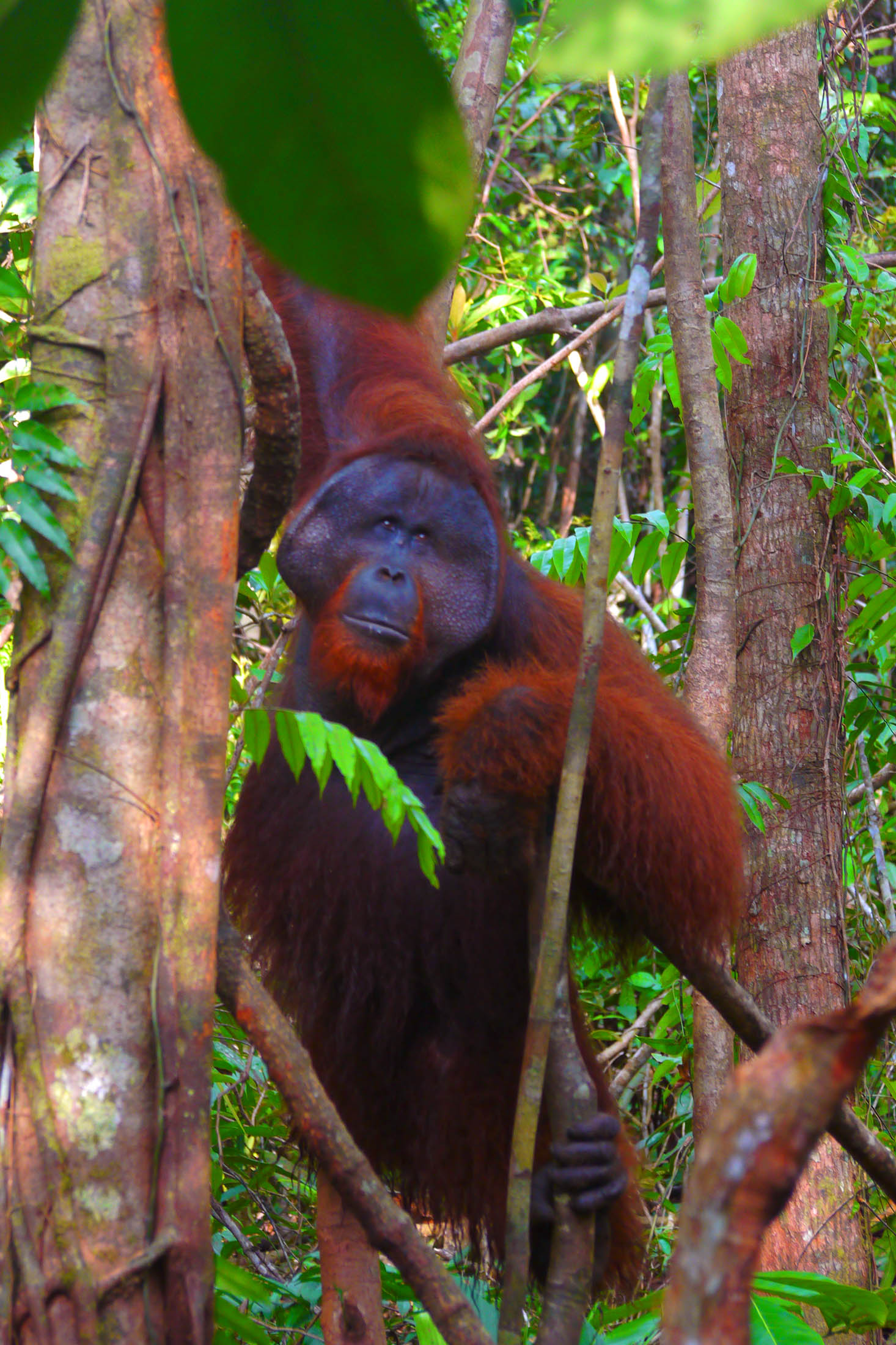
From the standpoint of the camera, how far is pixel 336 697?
179 centimetres

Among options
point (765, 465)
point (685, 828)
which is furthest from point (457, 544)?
point (765, 465)

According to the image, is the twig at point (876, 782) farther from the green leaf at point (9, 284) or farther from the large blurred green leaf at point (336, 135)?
the large blurred green leaf at point (336, 135)

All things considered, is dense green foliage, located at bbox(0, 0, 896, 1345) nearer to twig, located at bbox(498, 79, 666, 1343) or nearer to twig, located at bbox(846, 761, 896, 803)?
twig, located at bbox(846, 761, 896, 803)

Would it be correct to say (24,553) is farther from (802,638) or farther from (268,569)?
(802,638)

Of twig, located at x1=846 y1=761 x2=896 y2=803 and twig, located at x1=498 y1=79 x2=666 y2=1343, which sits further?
twig, located at x1=846 y1=761 x2=896 y2=803

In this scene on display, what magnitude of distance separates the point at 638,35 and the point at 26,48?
17cm

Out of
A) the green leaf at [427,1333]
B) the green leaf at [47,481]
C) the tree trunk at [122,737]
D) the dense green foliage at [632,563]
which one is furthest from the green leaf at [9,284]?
the green leaf at [427,1333]

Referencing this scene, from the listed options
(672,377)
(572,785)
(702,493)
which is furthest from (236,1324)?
(672,377)

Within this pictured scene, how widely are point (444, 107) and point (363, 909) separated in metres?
1.60

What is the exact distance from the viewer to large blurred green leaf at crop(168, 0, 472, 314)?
0.31m

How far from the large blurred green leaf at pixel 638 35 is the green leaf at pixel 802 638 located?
2.34 metres

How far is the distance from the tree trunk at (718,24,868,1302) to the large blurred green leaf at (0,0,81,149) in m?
2.40

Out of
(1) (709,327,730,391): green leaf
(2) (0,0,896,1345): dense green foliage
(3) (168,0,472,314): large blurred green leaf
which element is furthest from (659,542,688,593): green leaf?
(3) (168,0,472,314): large blurred green leaf

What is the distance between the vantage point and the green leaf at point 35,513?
3.18 feet
